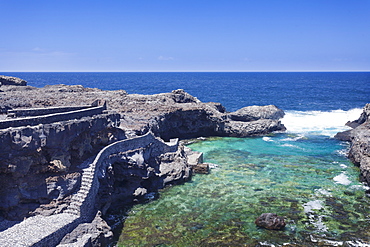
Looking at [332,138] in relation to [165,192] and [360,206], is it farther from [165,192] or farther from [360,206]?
[165,192]

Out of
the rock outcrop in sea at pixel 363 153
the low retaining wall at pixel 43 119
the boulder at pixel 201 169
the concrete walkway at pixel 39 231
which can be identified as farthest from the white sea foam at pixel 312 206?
the low retaining wall at pixel 43 119

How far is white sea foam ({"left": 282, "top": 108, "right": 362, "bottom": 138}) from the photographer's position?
203ft

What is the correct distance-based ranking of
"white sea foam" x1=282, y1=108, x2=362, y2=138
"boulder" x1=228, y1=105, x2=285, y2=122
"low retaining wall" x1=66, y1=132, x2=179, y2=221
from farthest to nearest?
"boulder" x1=228, y1=105, x2=285, y2=122 → "white sea foam" x1=282, y1=108, x2=362, y2=138 → "low retaining wall" x1=66, y1=132, x2=179, y2=221

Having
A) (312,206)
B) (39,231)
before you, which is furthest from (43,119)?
(312,206)

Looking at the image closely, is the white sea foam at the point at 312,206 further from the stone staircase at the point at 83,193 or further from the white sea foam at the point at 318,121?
the white sea foam at the point at 318,121

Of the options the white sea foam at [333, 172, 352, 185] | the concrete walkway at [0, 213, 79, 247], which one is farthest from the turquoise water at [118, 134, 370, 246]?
the concrete walkway at [0, 213, 79, 247]

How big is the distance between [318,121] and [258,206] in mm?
48174

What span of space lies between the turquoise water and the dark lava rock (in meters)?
0.45

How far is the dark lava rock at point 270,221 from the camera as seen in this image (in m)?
24.9

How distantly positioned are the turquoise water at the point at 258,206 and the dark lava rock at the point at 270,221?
452 millimetres

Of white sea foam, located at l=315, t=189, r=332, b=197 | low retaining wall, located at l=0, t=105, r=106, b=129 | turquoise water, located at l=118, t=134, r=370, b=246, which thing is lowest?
turquoise water, located at l=118, t=134, r=370, b=246

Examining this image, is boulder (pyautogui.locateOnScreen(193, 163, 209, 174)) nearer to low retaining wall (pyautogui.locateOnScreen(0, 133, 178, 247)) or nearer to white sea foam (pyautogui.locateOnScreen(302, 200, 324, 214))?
low retaining wall (pyautogui.locateOnScreen(0, 133, 178, 247))

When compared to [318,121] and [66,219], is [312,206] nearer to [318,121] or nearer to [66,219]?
[66,219]

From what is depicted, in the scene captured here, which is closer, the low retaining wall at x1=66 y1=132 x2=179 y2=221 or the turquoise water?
the low retaining wall at x1=66 y1=132 x2=179 y2=221
